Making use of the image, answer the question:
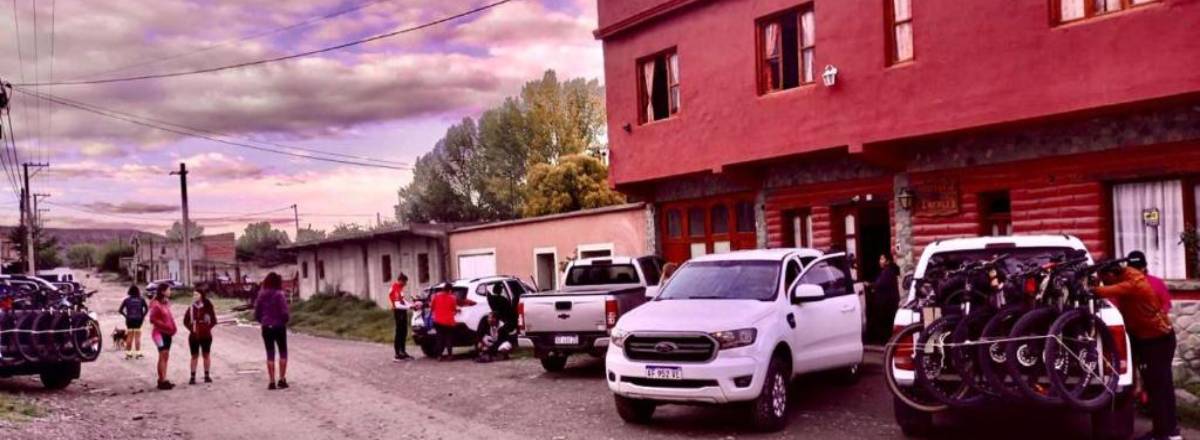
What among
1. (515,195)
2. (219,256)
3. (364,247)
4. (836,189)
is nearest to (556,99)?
(515,195)

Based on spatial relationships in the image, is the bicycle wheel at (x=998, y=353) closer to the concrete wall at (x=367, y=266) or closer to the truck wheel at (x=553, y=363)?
the truck wheel at (x=553, y=363)

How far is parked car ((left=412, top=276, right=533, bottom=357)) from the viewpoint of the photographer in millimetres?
19297

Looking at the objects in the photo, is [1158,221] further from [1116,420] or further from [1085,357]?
[1085,357]

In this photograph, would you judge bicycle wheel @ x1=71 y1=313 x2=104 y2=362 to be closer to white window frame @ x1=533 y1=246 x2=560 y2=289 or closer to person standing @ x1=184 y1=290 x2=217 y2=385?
person standing @ x1=184 y1=290 x2=217 y2=385

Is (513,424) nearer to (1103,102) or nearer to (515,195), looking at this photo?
(1103,102)

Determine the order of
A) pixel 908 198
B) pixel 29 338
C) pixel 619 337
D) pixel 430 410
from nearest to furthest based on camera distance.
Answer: pixel 619 337
pixel 430 410
pixel 29 338
pixel 908 198

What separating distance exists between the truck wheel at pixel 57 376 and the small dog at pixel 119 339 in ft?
30.6

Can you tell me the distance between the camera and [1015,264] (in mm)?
9172

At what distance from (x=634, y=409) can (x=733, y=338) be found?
1.57 meters

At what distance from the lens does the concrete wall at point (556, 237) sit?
916 inches

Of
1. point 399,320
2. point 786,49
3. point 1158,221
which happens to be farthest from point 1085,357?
point 399,320

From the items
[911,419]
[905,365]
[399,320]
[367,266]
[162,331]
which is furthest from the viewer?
[367,266]

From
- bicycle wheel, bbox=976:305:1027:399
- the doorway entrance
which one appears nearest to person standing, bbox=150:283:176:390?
the doorway entrance

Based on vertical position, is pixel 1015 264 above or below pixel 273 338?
above
